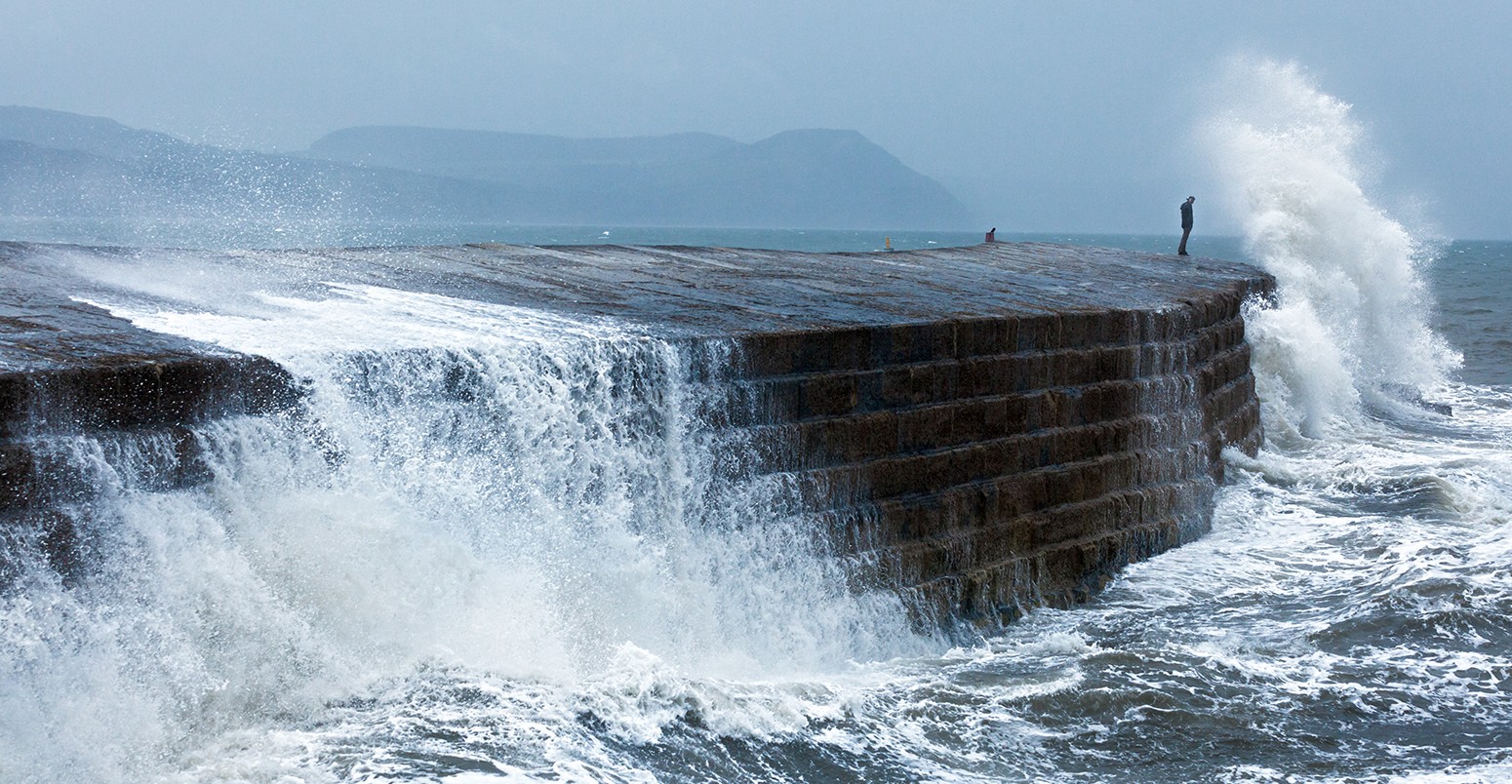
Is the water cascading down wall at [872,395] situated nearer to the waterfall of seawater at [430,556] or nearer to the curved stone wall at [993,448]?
the curved stone wall at [993,448]

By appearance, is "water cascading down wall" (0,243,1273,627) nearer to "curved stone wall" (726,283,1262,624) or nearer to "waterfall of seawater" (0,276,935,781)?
"curved stone wall" (726,283,1262,624)

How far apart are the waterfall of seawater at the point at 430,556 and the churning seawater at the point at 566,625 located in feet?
0.04

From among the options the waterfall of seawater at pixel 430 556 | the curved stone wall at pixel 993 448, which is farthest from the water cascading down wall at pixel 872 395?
the waterfall of seawater at pixel 430 556

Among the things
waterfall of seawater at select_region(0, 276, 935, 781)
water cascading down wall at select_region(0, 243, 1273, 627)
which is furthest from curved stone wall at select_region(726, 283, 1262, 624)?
waterfall of seawater at select_region(0, 276, 935, 781)

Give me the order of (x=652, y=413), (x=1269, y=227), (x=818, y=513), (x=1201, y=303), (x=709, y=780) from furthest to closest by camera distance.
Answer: (x=1269, y=227), (x=1201, y=303), (x=818, y=513), (x=652, y=413), (x=709, y=780)

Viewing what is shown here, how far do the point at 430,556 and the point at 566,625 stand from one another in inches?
27.9

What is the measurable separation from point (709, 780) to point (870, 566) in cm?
232

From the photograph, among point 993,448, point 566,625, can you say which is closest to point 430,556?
point 566,625

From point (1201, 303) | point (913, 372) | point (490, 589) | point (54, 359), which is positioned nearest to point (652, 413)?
point (490, 589)

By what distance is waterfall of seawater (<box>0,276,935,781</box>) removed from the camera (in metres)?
5.02

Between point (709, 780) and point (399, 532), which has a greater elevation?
point (399, 532)

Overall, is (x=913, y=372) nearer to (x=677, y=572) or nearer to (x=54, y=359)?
(x=677, y=572)

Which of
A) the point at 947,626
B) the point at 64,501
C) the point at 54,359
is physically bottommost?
the point at 947,626

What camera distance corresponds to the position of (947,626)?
25.4 ft
